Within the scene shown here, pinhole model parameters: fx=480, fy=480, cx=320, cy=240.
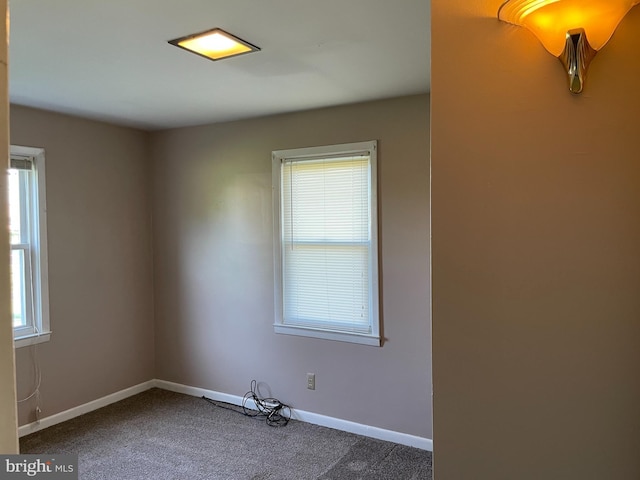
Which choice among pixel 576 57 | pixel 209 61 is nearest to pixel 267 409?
pixel 209 61

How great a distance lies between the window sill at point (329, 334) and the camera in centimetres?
350

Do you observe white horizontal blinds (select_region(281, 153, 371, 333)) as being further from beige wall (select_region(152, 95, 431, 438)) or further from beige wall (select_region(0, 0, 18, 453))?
beige wall (select_region(0, 0, 18, 453))

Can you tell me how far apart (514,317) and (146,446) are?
122 inches

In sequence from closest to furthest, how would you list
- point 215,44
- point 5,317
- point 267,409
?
1. point 5,317
2. point 215,44
3. point 267,409

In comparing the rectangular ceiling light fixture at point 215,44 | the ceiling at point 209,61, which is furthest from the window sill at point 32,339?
the rectangular ceiling light fixture at point 215,44

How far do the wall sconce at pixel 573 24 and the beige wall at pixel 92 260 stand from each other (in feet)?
11.9

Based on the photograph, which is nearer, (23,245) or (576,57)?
(576,57)

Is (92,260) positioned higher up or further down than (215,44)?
further down

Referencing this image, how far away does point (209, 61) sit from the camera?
8.21ft

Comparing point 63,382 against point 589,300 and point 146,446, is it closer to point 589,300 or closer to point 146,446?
point 146,446

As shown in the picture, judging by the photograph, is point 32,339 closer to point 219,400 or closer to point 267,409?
point 219,400

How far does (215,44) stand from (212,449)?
8.52 ft

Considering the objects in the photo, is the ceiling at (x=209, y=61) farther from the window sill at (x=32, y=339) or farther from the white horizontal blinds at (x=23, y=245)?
the window sill at (x=32, y=339)

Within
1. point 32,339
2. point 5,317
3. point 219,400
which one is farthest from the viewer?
point 219,400
